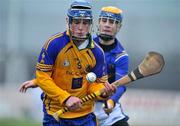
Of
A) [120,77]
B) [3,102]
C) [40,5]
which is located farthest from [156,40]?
[120,77]

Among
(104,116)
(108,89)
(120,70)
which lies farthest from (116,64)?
(108,89)

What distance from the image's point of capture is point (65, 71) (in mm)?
8305

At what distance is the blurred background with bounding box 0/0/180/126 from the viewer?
21812mm

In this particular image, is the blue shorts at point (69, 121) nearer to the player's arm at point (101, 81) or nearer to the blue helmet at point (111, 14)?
the player's arm at point (101, 81)

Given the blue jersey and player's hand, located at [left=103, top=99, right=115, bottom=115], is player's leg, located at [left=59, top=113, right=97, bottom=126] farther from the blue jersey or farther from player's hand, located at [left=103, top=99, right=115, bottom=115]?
the blue jersey

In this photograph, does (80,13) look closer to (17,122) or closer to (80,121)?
(80,121)

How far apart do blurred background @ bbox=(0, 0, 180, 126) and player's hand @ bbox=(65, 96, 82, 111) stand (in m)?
12.2

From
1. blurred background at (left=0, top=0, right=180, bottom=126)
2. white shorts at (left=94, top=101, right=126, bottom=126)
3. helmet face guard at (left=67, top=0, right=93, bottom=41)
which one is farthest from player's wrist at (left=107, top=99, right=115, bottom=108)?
blurred background at (left=0, top=0, right=180, bottom=126)

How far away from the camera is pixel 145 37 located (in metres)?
22.9

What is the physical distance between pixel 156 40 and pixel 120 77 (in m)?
14.0

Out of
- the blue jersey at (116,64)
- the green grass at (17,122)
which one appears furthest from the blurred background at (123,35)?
the blue jersey at (116,64)

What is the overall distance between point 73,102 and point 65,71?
340 millimetres

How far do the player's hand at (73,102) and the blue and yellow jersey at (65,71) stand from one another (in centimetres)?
4

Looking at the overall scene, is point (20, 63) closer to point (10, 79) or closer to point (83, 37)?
point (10, 79)
